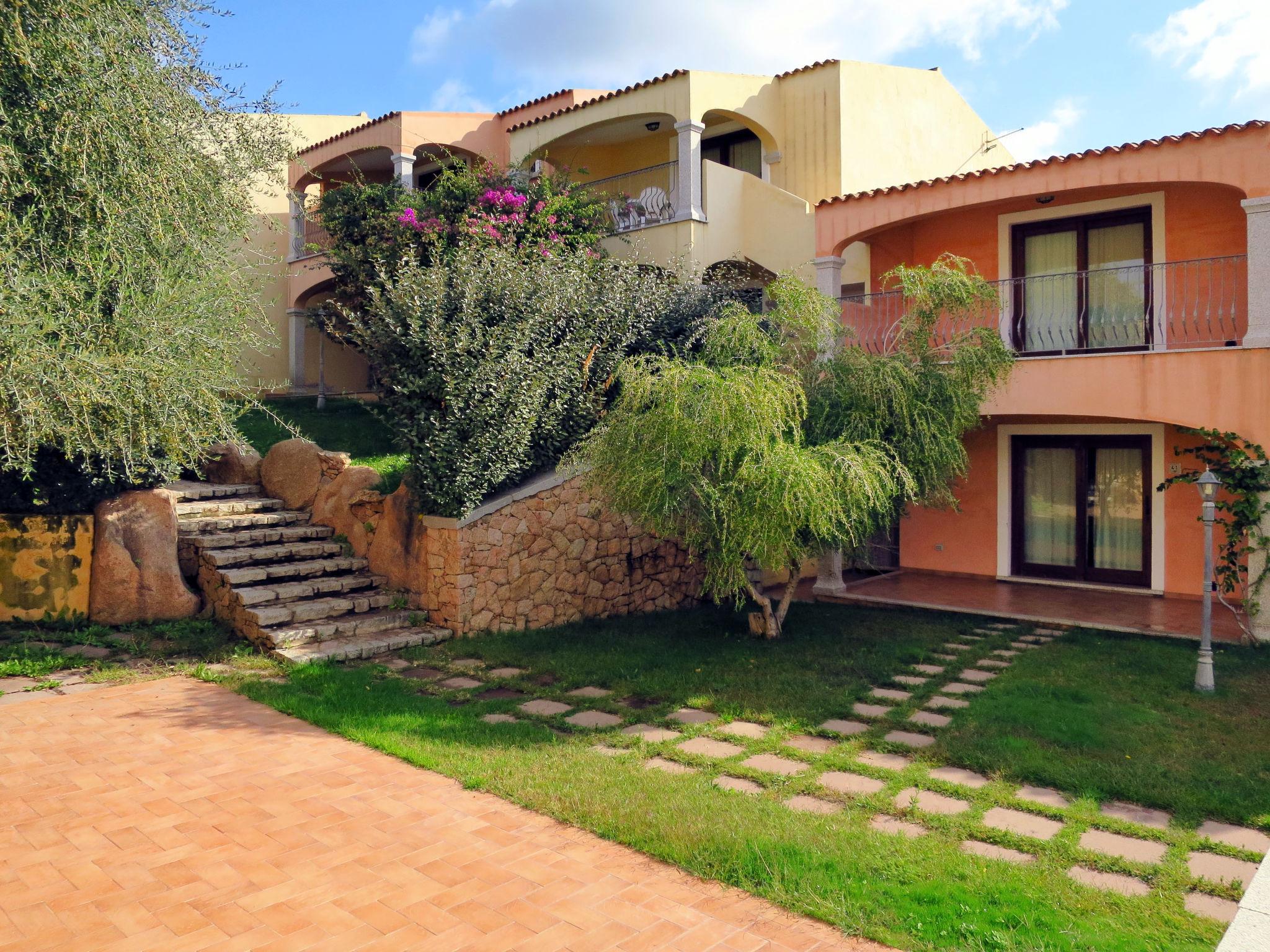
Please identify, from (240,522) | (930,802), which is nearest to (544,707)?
(930,802)

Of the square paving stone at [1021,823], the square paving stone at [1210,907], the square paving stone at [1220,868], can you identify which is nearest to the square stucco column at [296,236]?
the square paving stone at [1021,823]

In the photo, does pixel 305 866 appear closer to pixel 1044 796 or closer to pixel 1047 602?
pixel 1044 796

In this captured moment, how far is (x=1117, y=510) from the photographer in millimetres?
12469

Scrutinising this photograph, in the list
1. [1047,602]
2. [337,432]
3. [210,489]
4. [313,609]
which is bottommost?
[1047,602]

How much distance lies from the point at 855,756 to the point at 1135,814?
5.52 ft

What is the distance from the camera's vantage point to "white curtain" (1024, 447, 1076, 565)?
42.3 ft

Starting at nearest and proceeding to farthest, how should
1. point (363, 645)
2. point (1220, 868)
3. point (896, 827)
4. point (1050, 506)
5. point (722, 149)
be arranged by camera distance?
point (1220, 868), point (896, 827), point (363, 645), point (1050, 506), point (722, 149)

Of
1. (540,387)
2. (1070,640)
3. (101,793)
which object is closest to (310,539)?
(540,387)

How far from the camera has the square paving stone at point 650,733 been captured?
6652mm

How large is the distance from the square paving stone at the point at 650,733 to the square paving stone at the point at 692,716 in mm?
240

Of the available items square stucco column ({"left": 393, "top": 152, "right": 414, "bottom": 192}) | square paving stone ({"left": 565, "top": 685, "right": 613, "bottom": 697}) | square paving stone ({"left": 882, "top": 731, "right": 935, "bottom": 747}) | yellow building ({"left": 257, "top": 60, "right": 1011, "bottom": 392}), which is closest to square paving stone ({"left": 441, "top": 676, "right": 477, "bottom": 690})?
square paving stone ({"left": 565, "top": 685, "right": 613, "bottom": 697})

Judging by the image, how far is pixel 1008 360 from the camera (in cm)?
970

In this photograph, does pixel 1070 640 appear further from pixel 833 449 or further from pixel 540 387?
pixel 540 387

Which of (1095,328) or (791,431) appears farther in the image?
(1095,328)
